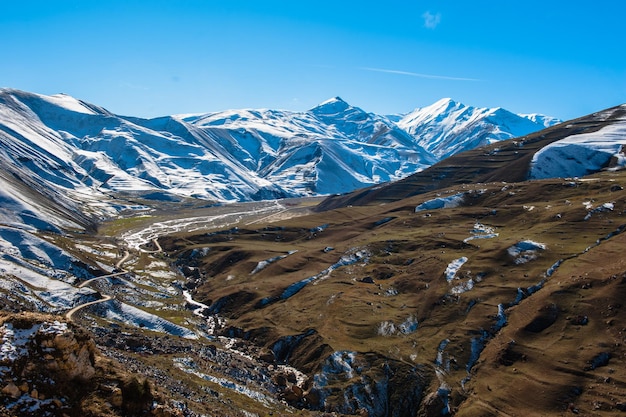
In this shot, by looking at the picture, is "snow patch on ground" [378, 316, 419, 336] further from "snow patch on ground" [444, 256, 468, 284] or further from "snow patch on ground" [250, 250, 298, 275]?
"snow patch on ground" [250, 250, 298, 275]

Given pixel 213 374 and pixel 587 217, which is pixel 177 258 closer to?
pixel 213 374

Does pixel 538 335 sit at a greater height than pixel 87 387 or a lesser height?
lesser

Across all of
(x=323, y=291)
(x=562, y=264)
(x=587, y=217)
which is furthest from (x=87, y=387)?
(x=587, y=217)

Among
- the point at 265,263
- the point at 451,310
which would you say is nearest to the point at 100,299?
the point at 265,263

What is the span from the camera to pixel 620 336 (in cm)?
8325

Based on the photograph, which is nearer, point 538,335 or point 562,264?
point 538,335

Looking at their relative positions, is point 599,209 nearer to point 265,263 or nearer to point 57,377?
point 265,263

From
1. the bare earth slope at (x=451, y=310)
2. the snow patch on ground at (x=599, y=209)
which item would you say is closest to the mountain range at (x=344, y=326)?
the bare earth slope at (x=451, y=310)

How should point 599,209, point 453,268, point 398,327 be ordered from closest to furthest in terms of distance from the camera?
point 398,327 < point 453,268 < point 599,209

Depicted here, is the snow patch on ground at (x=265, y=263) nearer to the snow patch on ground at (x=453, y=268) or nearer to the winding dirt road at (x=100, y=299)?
the winding dirt road at (x=100, y=299)

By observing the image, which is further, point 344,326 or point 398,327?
point 344,326

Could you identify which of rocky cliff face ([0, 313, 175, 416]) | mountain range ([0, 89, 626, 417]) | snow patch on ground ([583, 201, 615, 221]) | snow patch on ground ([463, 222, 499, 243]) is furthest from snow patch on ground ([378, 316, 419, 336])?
snow patch on ground ([583, 201, 615, 221])

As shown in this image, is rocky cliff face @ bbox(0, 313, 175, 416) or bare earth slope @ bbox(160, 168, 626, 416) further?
bare earth slope @ bbox(160, 168, 626, 416)

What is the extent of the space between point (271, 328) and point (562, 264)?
243 feet
